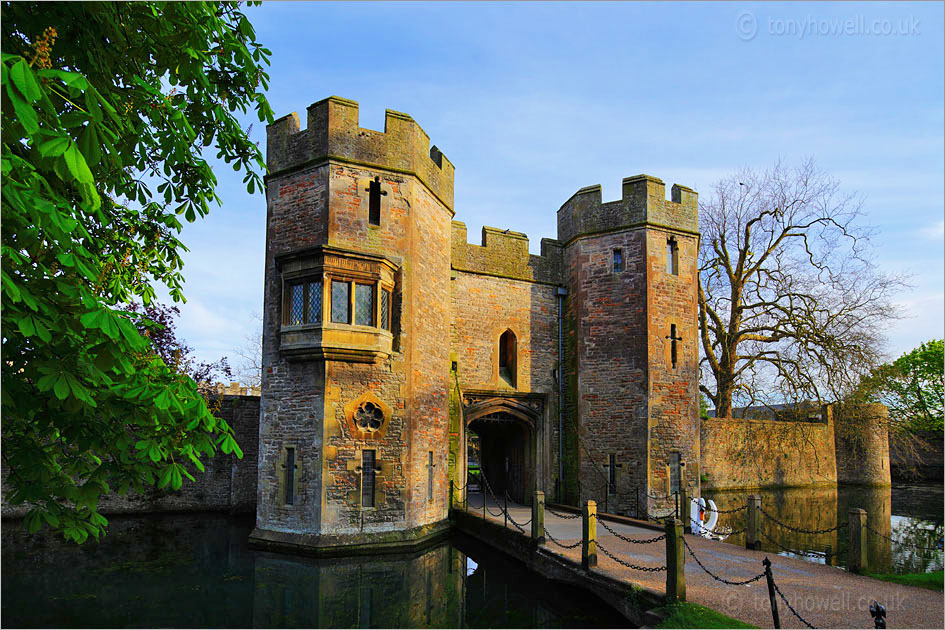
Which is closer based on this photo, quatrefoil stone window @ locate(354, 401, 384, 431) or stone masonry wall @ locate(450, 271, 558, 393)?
quatrefoil stone window @ locate(354, 401, 384, 431)

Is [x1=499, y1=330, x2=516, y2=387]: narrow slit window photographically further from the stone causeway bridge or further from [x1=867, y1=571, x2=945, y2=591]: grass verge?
[x1=867, y1=571, x2=945, y2=591]: grass verge

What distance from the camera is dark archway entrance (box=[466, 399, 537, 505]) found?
17656mm

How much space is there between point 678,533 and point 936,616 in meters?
3.08

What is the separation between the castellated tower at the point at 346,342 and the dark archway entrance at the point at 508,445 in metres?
2.94

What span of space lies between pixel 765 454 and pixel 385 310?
21240 millimetres

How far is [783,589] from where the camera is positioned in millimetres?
8758

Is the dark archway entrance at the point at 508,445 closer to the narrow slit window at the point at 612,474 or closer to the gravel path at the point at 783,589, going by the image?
A: the narrow slit window at the point at 612,474

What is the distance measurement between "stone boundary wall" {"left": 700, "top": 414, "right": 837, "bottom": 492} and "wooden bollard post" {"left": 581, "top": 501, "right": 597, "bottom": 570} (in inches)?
689

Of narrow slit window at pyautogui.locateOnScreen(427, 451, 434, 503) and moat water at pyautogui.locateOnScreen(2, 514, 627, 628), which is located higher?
narrow slit window at pyautogui.locateOnScreen(427, 451, 434, 503)

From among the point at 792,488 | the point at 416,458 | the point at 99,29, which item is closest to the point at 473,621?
the point at 416,458

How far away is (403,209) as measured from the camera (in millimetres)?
14680

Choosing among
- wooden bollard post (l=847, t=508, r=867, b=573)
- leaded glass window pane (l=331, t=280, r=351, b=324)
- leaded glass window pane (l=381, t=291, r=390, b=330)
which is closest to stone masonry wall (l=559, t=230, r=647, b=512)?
leaded glass window pane (l=381, t=291, r=390, b=330)

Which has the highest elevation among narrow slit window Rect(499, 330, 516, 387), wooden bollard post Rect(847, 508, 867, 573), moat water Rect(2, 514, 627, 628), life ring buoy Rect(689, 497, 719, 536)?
narrow slit window Rect(499, 330, 516, 387)

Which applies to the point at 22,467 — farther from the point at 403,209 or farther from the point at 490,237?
the point at 490,237
